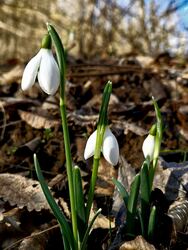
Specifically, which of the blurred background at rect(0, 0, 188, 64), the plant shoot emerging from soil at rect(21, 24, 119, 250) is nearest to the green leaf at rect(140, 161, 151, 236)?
the plant shoot emerging from soil at rect(21, 24, 119, 250)

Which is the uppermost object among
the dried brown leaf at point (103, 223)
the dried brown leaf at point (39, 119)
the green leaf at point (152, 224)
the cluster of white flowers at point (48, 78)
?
the cluster of white flowers at point (48, 78)

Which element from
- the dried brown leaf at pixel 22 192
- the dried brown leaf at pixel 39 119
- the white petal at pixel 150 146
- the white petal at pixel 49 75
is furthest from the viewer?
the dried brown leaf at pixel 39 119

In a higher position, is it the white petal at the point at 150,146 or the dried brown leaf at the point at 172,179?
the white petal at the point at 150,146

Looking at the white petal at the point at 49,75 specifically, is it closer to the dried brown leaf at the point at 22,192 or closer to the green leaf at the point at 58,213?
the green leaf at the point at 58,213

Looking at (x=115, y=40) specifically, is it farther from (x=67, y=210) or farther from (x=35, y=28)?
(x=67, y=210)

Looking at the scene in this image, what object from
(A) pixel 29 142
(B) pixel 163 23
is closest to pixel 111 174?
(A) pixel 29 142

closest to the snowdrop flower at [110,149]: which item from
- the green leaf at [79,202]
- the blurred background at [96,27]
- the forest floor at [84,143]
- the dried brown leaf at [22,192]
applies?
the green leaf at [79,202]

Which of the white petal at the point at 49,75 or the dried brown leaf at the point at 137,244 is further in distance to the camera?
the dried brown leaf at the point at 137,244

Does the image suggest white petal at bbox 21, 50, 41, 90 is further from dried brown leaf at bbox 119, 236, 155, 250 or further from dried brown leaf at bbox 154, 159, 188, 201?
dried brown leaf at bbox 154, 159, 188, 201
